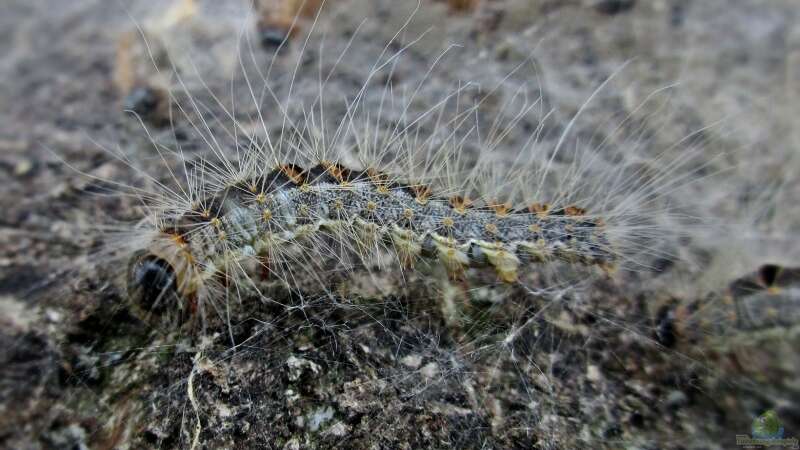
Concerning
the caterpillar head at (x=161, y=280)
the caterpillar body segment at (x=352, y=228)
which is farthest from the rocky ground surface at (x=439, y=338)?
the caterpillar body segment at (x=352, y=228)

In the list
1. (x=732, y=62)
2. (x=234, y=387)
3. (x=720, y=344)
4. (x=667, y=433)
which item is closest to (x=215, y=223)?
(x=234, y=387)

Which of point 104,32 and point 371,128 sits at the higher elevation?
point 104,32

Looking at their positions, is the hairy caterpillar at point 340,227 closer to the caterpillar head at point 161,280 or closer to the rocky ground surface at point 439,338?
the caterpillar head at point 161,280

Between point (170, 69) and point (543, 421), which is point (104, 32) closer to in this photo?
point (170, 69)

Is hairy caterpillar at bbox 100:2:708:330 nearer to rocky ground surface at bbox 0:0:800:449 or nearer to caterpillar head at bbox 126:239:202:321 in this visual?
caterpillar head at bbox 126:239:202:321

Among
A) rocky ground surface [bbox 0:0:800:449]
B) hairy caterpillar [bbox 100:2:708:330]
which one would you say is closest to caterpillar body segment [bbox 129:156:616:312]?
hairy caterpillar [bbox 100:2:708:330]

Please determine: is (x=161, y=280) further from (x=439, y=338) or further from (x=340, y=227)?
(x=439, y=338)

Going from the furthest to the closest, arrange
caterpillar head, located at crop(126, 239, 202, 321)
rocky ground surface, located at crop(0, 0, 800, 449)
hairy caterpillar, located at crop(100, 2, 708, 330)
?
hairy caterpillar, located at crop(100, 2, 708, 330), caterpillar head, located at crop(126, 239, 202, 321), rocky ground surface, located at crop(0, 0, 800, 449)

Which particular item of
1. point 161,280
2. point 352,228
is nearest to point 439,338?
point 352,228
